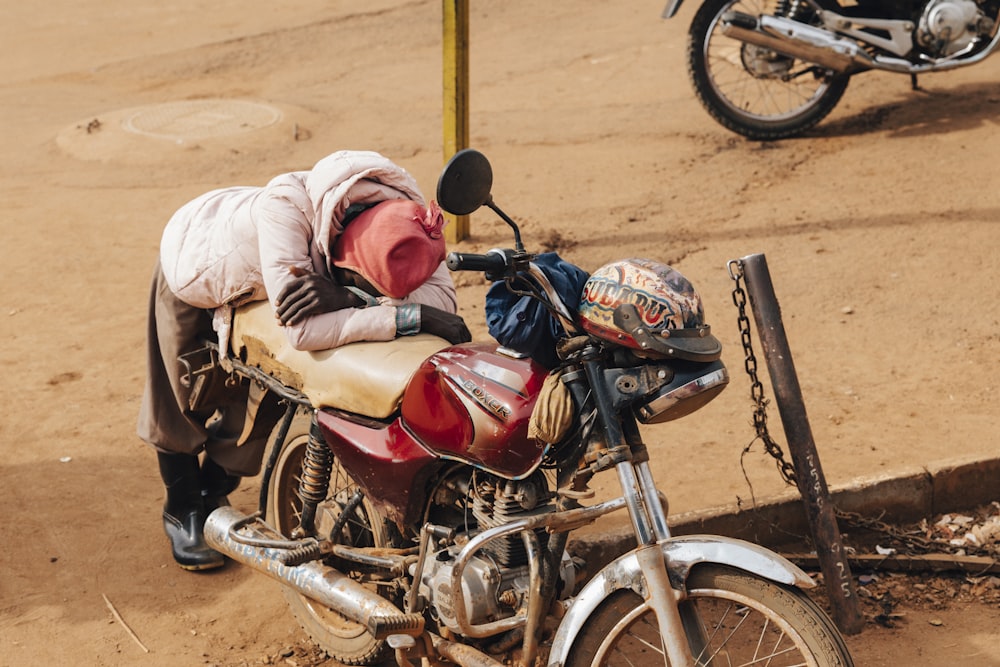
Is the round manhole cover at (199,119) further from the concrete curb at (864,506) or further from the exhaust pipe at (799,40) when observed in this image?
the concrete curb at (864,506)

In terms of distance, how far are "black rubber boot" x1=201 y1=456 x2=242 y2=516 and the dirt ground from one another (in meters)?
0.15

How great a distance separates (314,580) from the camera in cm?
331

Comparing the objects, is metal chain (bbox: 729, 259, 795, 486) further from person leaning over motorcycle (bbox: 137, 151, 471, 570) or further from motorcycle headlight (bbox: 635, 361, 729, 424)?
person leaning over motorcycle (bbox: 137, 151, 471, 570)

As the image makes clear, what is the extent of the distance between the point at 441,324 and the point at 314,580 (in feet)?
2.63

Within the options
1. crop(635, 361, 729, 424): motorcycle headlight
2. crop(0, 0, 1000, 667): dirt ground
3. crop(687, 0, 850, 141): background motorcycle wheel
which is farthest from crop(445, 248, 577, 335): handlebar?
crop(687, 0, 850, 141): background motorcycle wheel

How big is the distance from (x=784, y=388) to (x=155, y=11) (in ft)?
35.7

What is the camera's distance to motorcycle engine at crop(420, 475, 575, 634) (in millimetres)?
2936

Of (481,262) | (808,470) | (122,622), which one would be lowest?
(122,622)

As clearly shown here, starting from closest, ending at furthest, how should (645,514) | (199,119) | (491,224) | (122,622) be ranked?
(645,514) → (122,622) → (491,224) → (199,119)

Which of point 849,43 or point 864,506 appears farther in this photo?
point 849,43

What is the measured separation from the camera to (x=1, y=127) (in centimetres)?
941

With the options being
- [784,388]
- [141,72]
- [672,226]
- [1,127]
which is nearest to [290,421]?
[784,388]

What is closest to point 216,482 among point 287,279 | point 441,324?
point 287,279

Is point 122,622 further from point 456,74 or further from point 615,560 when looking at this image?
point 456,74
